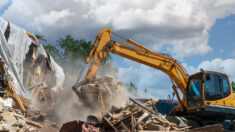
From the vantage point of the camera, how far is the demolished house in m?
9.41

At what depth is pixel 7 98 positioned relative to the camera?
9203 mm

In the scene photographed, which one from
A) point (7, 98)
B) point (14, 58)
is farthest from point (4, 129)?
point (14, 58)

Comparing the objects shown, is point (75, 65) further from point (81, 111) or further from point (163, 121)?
point (163, 121)

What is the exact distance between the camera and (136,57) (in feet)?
36.5

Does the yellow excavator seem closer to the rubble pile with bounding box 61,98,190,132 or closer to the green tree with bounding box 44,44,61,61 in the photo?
the rubble pile with bounding box 61,98,190,132

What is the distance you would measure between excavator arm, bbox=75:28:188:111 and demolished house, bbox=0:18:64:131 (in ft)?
9.93

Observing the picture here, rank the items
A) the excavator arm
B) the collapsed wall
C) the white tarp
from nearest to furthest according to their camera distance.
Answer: the white tarp
the collapsed wall
the excavator arm

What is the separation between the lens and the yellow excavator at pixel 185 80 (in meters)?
9.71

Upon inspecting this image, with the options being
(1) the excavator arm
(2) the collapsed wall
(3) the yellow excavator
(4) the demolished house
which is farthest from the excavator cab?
(2) the collapsed wall

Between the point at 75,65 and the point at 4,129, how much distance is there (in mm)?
26859

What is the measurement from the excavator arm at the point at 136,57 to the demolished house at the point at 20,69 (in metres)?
3.03

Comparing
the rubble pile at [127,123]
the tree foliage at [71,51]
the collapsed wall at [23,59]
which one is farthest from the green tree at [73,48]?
the rubble pile at [127,123]

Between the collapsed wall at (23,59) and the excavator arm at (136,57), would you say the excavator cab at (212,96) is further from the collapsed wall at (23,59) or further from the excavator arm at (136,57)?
the collapsed wall at (23,59)

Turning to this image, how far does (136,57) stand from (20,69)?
18.1 feet
